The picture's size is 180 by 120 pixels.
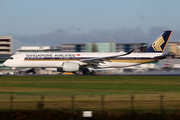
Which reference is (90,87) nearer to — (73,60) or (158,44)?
(73,60)

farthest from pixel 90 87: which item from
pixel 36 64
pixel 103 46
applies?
pixel 103 46

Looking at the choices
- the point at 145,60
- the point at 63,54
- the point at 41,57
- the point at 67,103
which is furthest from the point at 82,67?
the point at 67,103

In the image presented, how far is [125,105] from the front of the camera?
589 inches

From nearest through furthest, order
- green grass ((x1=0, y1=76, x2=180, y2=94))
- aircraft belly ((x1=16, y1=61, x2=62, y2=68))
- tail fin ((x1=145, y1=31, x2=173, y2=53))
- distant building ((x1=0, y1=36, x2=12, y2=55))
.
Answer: green grass ((x1=0, y1=76, x2=180, y2=94))
aircraft belly ((x1=16, y1=61, x2=62, y2=68))
tail fin ((x1=145, y1=31, x2=173, y2=53))
distant building ((x1=0, y1=36, x2=12, y2=55))

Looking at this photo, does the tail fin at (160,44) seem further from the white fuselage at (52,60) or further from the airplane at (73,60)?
the white fuselage at (52,60)

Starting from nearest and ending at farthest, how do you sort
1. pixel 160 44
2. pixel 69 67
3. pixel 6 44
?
pixel 69 67
pixel 160 44
pixel 6 44

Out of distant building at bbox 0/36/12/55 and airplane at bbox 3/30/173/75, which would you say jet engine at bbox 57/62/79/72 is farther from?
distant building at bbox 0/36/12/55

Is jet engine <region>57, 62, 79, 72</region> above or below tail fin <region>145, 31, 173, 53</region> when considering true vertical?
below

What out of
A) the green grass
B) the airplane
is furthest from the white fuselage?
the green grass

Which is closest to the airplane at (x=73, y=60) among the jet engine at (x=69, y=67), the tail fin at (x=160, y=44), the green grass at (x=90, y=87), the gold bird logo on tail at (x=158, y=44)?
the jet engine at (x=69, y=67)

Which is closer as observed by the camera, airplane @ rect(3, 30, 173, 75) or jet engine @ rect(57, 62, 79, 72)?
jet engine @ rect(57, 62, 79, 72)

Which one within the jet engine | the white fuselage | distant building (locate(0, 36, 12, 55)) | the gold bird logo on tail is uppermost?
distant building (locate(0, 36, 12, 55))

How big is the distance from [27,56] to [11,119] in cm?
3081

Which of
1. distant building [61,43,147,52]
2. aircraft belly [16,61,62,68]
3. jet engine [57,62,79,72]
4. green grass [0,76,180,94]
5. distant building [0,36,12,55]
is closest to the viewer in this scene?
green grass [0,76,180,94]
